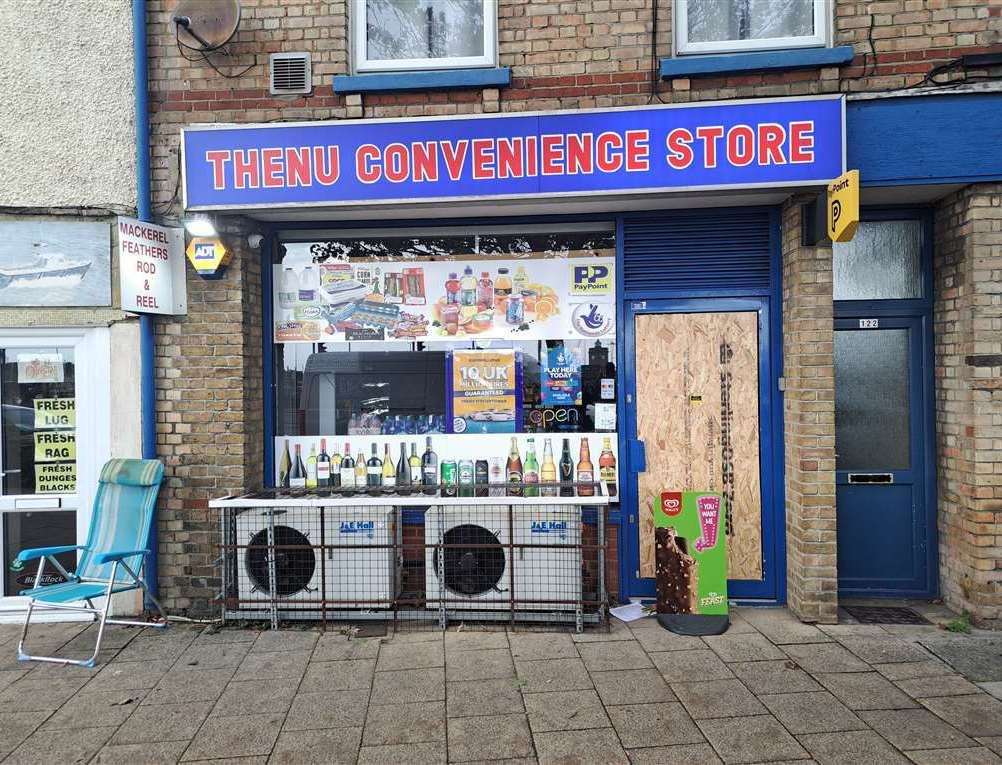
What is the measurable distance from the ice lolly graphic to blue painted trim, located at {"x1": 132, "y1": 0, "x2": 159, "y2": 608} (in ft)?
13.3

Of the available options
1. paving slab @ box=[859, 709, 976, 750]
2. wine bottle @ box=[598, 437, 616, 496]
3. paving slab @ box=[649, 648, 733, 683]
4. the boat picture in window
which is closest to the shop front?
wine bottle @ box=[598, 437, 616, 496]

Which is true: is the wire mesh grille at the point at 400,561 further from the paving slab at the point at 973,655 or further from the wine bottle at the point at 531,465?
the paving slab at the point at 973,655

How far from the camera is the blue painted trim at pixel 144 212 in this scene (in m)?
5.27

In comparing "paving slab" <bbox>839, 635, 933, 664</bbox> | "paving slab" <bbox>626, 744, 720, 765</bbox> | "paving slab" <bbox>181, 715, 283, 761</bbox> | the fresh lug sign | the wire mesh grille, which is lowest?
"paving slab" <bbox>181, 715, 283, 761</bbox>

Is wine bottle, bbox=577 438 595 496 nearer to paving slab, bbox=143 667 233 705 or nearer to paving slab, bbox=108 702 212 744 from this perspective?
paving slab, bbox=143 667 233 705

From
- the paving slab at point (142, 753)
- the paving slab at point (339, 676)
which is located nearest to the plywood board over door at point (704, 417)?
the paving slab at point (339, 676)

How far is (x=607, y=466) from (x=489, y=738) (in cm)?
254

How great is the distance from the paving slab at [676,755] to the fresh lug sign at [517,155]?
137 inches

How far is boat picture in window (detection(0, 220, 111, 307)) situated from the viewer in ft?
17.3

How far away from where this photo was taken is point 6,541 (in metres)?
5.47

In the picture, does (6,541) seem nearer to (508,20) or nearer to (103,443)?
(103,443)

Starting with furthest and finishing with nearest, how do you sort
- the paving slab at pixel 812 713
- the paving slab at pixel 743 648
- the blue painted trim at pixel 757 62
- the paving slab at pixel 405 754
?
the blue painted trim at pixel 757 62 → the paving slab at pixel 743 648 → the paving slab at pixel 812 713 → the paving slab at pixel 405 754

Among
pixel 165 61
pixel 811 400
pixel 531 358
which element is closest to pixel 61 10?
pixel 165 61

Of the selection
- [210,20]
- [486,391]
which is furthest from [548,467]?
[210,20]
